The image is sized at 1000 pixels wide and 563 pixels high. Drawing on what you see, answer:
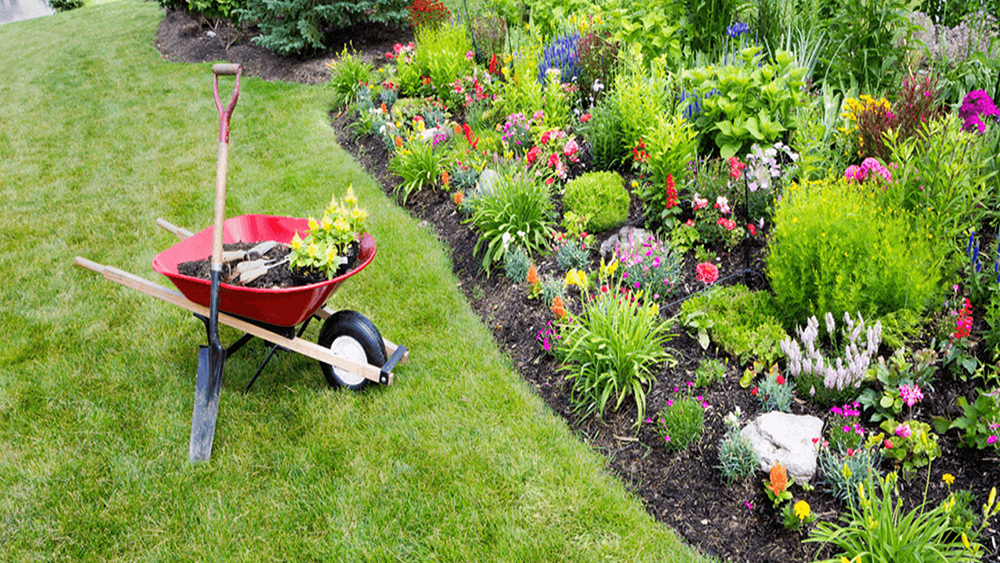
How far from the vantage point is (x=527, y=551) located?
89.8 inches

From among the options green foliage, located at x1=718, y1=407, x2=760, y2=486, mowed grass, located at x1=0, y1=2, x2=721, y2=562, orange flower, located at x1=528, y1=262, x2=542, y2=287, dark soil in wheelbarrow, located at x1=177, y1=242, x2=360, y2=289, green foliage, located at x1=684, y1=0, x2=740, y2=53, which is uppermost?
green foliage, located at x1=684, y1=0, x2=740, y2=53

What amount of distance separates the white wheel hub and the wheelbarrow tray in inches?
9.0

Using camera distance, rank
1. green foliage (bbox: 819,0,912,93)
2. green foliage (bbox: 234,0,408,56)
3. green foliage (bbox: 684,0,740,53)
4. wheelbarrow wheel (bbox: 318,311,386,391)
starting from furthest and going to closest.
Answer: green foliage (bbox: 234,0,408,56)
green foliage (bbox: 684,0,740,53)
green foliage (bbox: 819,0,912,93)
wheelbarrow wheel (bbox: 318,311,386,391)

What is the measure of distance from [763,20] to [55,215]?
20.3 feet

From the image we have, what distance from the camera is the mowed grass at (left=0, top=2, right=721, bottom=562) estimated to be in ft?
7.79

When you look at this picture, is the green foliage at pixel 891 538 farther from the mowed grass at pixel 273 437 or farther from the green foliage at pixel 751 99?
the green foliage at pixel 751 99

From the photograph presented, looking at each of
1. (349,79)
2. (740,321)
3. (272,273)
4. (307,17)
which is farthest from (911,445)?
(307,17)

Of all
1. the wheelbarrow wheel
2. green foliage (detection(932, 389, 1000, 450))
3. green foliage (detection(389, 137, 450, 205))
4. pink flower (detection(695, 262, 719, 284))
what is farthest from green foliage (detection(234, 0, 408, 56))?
green foliage (detection(932, 389, 1000, 450))

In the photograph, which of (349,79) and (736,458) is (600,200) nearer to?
(736,458)

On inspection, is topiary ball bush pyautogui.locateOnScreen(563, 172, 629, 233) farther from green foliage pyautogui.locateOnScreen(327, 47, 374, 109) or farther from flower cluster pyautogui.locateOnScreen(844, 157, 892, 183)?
green foliage pyautogui.locateOnScreen(327, 47, 374, 109)

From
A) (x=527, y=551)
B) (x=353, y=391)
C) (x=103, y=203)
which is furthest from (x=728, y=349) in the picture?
(x=103, y=203)

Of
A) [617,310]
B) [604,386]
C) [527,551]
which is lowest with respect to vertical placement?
[527,551]

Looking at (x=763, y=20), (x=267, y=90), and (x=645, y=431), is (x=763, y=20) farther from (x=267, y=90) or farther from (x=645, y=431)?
(x=267, y=90)

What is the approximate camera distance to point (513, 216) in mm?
3830
